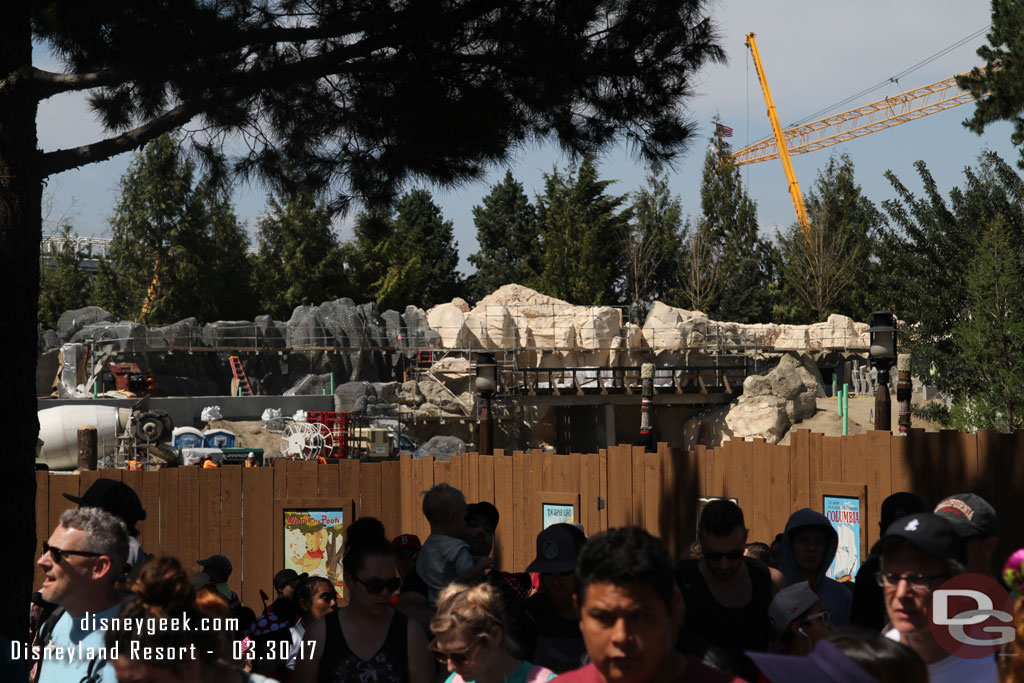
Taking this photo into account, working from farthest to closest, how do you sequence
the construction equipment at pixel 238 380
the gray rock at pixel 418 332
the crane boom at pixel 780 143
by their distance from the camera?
the crane boom at pixel 780 143, the gray rock at pixel 418 332, the construction equipment at pixel 238 380

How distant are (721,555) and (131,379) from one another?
140 feet

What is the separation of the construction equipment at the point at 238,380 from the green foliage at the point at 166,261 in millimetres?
6827

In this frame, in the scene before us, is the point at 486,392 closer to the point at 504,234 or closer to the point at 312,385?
the point at 312,385

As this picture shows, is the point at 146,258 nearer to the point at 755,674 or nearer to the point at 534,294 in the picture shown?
the point at 534,294

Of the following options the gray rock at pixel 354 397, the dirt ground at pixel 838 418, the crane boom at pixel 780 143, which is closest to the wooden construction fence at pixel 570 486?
the dirt ground at pixel 838 418

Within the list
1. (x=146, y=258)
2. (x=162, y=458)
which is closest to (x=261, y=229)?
(x=146, y=258)

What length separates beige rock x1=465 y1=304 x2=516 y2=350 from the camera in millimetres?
53406

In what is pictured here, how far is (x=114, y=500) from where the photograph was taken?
16.1ft

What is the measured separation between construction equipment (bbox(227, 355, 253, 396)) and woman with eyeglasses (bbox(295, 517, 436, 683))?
151 ft

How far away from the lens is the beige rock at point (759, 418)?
46.5 m

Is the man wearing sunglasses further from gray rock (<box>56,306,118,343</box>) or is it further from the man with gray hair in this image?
gray rock (<box>56,306,118,343</box>)

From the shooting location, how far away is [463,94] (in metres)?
7.34

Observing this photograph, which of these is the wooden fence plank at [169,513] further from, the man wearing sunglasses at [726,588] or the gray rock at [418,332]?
the gray rock at [418,332]

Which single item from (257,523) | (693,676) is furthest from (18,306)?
(257,523)
